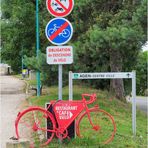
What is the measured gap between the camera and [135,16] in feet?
48.1

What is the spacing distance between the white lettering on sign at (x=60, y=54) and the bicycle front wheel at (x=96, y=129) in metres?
1.11

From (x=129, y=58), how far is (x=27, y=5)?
1003 centimetres

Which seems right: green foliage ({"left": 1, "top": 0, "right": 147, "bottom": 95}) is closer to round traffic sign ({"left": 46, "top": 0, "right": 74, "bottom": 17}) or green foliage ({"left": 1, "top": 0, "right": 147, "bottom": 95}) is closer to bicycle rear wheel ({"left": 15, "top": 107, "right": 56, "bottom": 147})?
bicycle rear wheel ({"left": 15, "top": 107, "right": 56, "bottom": 147})

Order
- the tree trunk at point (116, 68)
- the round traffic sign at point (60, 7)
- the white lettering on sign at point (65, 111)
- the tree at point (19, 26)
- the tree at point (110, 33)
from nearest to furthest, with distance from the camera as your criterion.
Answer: the white lettering on sign at point (65, 111)
the round traffic sign at point (60, 7)
the tree at point (110, 33)
the tree trunk at point (116, 68)
the tree at point (19, 26)

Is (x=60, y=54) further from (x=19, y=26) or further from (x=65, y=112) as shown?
(x=19, y=26)

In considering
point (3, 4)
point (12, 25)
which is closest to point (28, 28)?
point (12, 25)

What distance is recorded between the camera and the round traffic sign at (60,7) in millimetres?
7367

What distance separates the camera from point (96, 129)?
786cm

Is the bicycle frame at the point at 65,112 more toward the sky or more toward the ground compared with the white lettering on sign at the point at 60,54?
more toward the ground

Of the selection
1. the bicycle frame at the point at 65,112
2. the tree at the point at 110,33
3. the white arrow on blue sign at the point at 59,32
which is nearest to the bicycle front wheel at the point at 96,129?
the bicycle frame at the point at 65,112

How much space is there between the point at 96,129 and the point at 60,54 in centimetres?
173

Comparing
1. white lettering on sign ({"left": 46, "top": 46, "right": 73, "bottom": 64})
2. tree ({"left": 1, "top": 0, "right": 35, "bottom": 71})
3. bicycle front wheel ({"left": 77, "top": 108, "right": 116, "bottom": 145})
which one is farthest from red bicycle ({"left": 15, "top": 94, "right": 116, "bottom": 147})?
tree ({"left": 1, "top": 0, "right": 35, "bottom": 71})

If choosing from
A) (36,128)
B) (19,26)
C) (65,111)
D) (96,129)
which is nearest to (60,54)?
(65,111)

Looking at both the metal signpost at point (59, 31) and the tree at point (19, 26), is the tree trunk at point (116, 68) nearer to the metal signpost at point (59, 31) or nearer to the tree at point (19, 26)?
the metal signpost at point (59, 31)
